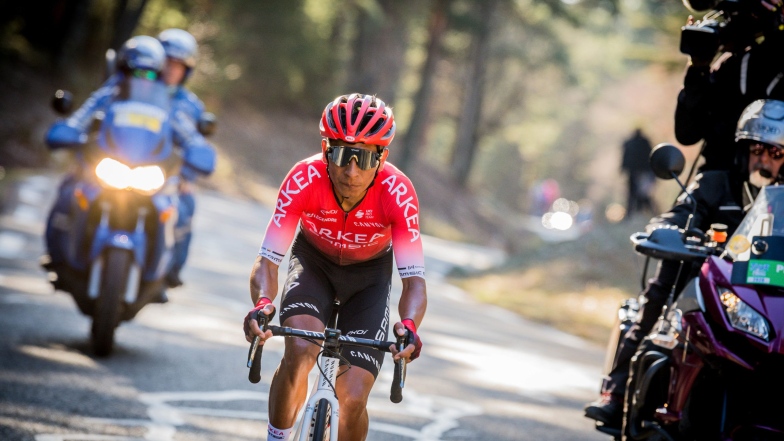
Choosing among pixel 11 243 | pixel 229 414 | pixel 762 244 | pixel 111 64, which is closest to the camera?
pixel 762 244

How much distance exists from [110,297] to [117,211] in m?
0.77

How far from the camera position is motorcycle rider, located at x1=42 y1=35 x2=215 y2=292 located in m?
9.66

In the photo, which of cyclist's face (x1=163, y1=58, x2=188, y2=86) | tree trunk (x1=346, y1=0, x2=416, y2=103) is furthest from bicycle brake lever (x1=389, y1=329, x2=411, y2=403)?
tree trunk (x1=346, y1=0, x2=416, y2=103)

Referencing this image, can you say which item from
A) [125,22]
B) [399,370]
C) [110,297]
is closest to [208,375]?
[110,297]

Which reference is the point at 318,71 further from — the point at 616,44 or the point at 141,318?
the point at 616,44

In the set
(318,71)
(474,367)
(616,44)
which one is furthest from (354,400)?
(616,44)

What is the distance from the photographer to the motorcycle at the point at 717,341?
17.9ft

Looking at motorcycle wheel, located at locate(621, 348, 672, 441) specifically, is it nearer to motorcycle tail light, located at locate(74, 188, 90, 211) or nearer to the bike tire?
the bike tire

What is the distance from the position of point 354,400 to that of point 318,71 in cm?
3788

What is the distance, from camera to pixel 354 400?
538cm

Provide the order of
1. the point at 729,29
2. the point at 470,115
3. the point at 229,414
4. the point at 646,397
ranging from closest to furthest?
the point at 646,397 < the point at 729,29 < the point at 229,414 < the point at 470,115

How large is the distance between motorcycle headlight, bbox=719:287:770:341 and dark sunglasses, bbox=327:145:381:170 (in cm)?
186

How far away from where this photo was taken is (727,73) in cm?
784

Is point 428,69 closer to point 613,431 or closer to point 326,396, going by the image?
point 613,431
